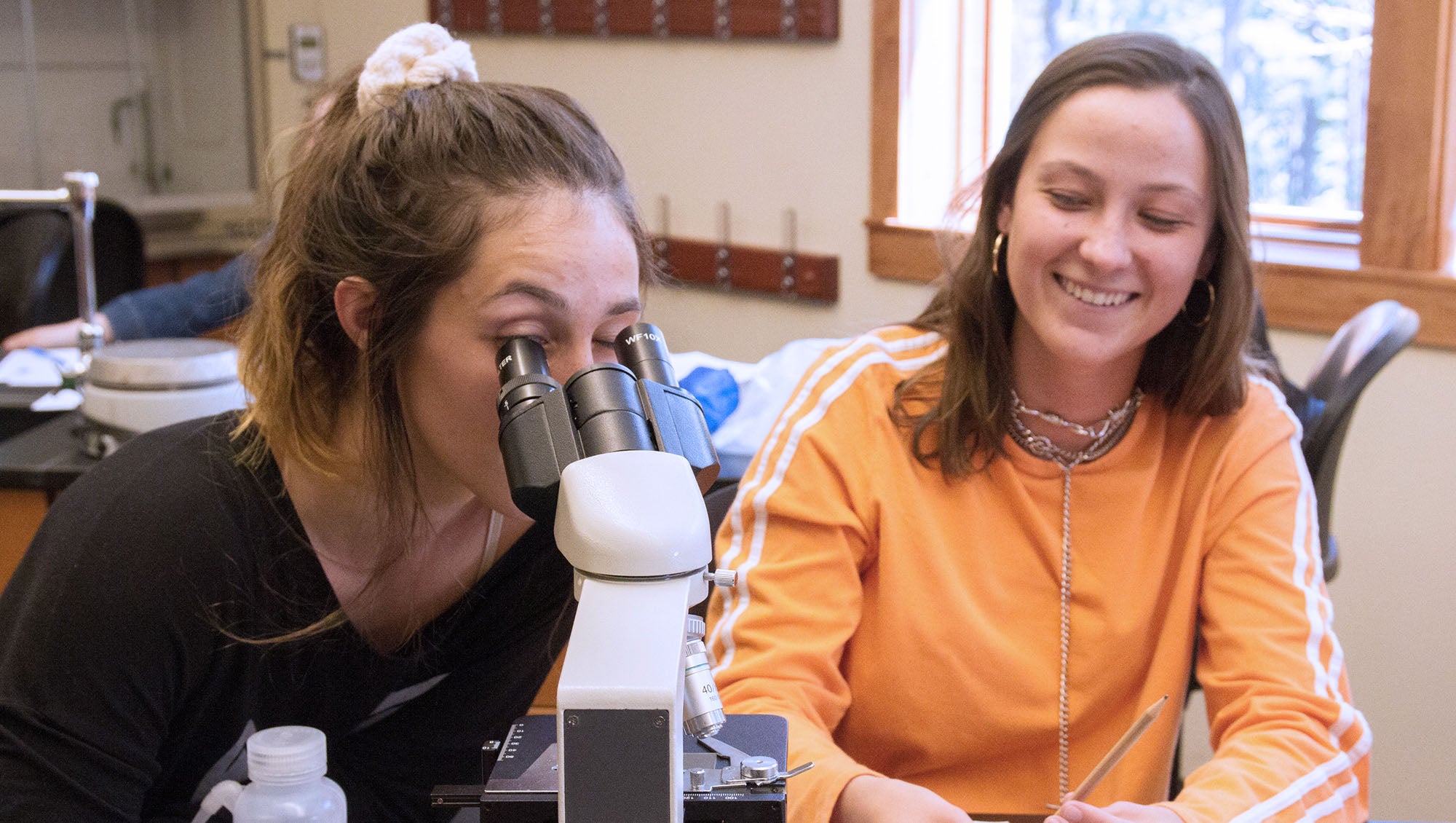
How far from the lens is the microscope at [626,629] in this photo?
0.59 m

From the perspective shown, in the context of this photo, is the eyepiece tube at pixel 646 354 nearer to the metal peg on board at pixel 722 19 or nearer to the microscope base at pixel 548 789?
the microscope base at pixel 548 789

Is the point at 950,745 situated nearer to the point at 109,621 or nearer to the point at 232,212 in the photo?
the point at 109,621

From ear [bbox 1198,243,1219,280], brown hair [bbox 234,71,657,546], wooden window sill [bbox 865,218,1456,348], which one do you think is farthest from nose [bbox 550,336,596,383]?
wooden window sill [bbox 865,218,1456,348]

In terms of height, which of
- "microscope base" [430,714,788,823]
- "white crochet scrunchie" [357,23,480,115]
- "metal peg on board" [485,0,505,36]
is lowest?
"microscope base" [430,714,788,823]

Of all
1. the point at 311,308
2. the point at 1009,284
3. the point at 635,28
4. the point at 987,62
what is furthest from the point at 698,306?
the point at 311,308

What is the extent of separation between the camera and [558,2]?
3.97 m

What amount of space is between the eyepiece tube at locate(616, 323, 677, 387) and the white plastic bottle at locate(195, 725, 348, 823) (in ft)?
1.08

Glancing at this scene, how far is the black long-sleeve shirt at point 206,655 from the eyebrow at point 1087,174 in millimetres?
604

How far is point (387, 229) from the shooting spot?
3.56 ft

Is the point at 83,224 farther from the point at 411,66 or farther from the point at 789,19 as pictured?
the point at 789,19

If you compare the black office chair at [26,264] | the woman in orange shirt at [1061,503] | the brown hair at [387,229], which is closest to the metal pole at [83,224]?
the black office chair at [26,264]

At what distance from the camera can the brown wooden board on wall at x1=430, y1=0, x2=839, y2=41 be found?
3.44 metres

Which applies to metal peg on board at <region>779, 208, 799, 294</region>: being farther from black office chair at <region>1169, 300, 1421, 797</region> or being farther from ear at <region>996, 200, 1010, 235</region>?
ear at <region>996, 200, 1010, 235</region>

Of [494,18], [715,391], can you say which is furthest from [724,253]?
[715,391]
